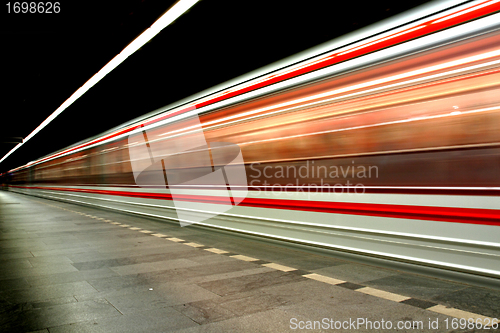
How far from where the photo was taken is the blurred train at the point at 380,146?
10.0 ft

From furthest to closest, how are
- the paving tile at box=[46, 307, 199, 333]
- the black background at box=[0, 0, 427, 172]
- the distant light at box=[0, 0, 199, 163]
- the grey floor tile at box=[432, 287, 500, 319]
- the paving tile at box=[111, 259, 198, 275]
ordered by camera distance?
the black background at box=[0, 0, 427, 172] < the distant light at box=[0, 0, 199, 163] < the paving tile at box=[111, 259, 198, 275] < the grey floor tile at box=[432, 287, 500, 319] < the paving tile at box=[46, 307, 199, 333]

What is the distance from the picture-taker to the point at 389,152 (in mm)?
3688

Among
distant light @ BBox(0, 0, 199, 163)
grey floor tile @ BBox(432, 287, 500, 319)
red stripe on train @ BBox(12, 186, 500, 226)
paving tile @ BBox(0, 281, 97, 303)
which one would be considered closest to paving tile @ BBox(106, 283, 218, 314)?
paving tile @ BBox(0, 281, 97, 303)

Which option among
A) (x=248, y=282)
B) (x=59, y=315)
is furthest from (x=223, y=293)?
(x=59, y=315)

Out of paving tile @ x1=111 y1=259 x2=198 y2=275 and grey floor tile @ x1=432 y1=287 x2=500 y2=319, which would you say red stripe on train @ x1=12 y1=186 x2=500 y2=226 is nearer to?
grey floor tile @ x1=432 y1=287 x2=500 y2=319

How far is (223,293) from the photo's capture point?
3.43 m

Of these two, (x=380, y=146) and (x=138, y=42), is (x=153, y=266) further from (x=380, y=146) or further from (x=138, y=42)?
(x=138, y=42)

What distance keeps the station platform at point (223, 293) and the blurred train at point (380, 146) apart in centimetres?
29

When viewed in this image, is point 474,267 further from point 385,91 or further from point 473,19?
point 473,19

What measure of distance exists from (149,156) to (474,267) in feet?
22.2

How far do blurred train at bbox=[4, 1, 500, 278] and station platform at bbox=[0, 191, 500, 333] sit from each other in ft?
0.97

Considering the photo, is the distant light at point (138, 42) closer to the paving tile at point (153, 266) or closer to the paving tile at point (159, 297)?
the paving tile at point (153, 266)

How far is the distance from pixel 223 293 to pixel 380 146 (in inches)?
81.7

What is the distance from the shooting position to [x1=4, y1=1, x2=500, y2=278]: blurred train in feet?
10.0
